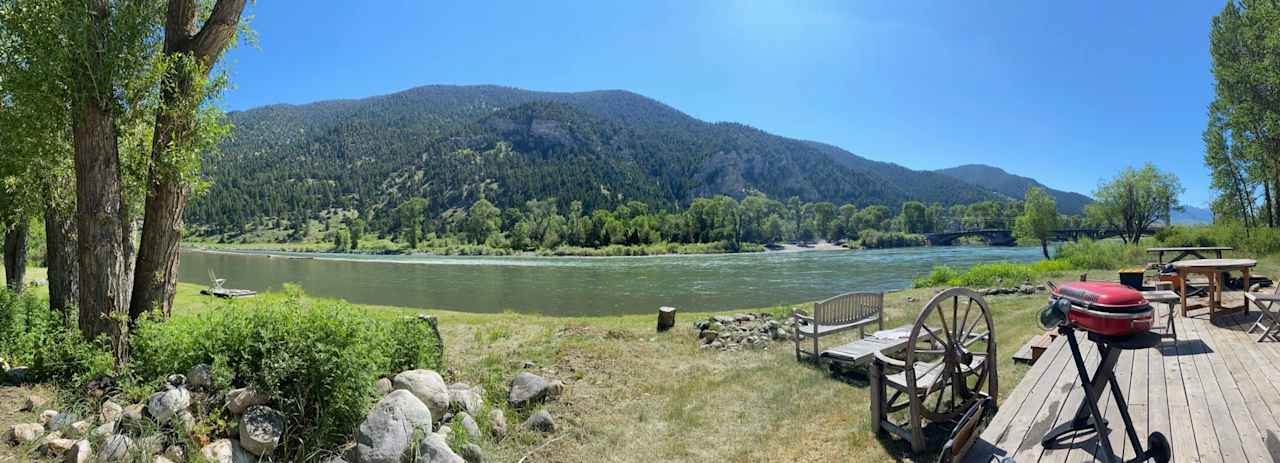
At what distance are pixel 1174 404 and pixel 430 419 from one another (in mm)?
6762

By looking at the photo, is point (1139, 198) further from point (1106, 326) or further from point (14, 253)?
point (14, 253)

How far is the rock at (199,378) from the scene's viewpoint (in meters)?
4.90

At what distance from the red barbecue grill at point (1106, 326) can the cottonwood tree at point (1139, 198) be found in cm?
5263

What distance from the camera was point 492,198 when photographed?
164875mm

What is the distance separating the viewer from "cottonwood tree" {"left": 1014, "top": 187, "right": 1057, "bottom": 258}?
5109 cm

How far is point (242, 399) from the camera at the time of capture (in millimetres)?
4762

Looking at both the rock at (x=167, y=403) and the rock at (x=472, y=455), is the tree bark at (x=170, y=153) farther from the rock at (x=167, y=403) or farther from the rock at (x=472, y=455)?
the rock at (x=472, y=455)

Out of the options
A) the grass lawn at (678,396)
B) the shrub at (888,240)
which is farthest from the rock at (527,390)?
the shrub at (888,240)

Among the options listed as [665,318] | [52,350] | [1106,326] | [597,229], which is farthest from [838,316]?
[597,229]

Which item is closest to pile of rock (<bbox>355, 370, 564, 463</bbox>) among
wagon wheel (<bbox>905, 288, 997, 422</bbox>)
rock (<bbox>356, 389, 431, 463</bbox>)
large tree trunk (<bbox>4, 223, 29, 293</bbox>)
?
rock (<bbox>356, 389, 431, 463</bbox>)

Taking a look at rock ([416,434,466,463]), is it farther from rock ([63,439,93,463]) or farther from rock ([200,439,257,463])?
rock ([63,439,93,463])

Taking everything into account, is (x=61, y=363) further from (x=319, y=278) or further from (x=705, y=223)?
(x=705, y=223)

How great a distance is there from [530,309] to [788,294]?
13.4 m

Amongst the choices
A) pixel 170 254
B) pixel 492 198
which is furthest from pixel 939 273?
pixel 492 198
